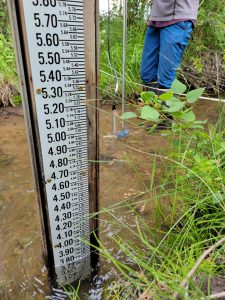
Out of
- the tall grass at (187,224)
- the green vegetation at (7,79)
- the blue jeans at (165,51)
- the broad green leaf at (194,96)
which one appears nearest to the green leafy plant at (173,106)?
the broad green leaf at (194,96)

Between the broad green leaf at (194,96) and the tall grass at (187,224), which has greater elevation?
the broad green leaf at (194,96)

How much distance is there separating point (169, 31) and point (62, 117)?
172 centimetres

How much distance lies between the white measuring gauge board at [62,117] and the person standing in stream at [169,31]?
132 cm

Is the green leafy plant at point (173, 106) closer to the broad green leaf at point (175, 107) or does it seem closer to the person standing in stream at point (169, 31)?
the broad green leaf at point (175, 107)

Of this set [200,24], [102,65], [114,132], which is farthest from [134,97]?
[200,24]

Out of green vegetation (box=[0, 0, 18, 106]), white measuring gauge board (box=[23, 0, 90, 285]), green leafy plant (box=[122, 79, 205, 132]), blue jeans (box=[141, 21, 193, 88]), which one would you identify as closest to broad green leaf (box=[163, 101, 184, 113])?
green leafy plant (box=[122, 79, 205, 132])

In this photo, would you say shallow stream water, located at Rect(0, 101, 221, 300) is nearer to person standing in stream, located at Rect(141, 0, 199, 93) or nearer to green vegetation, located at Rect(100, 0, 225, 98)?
person standing in stream, located at Rect(141, 0, 199, 93)

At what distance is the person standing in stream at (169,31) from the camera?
85.8 inches

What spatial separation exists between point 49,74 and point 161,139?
1.76 m

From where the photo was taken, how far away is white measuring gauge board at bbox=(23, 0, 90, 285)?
0.78 meters

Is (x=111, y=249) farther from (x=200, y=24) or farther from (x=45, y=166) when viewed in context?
(x=200, y=24)

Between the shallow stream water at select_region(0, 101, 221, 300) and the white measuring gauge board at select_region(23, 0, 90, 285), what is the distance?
0.12 meters

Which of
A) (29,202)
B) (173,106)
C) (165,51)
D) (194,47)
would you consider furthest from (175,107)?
(194,47)

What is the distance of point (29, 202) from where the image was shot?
5.49 ft
